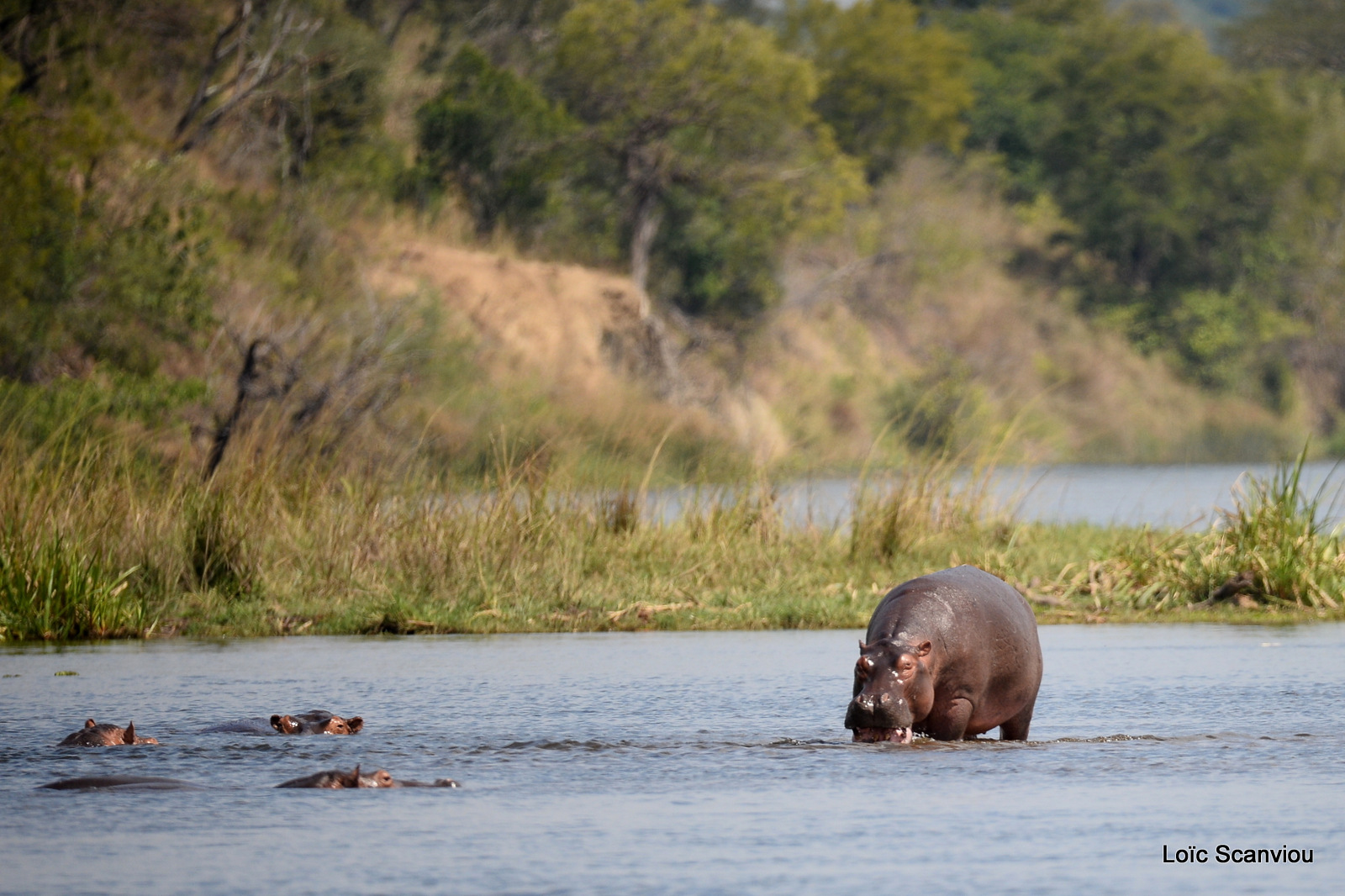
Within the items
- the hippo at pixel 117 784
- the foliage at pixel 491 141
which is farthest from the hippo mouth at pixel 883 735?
the foliage at pixel 491 141

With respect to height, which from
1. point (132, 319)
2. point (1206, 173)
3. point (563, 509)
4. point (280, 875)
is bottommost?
point (280, 875)

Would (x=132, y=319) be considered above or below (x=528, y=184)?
below

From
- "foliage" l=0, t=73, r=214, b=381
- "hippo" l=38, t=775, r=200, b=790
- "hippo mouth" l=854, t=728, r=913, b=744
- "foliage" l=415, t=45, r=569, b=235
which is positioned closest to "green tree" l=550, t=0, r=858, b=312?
"foliage" l=415, t=45, r=569, b=235

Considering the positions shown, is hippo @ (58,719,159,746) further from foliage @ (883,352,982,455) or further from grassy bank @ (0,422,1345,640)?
foliage @ (883,352,982,455)

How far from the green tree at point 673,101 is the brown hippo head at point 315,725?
31949 mm

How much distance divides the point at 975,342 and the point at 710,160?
45.8 feet

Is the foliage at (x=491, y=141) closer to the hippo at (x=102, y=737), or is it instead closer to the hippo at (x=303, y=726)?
the hippo at (x=303, y=726)

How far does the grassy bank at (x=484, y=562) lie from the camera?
38.1 ft

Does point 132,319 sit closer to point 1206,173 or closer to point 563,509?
point 563,509

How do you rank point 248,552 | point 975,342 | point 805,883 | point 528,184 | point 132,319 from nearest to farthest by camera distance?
point 805,883, point 248,552, point 132,319, point 528,184, point 975,342

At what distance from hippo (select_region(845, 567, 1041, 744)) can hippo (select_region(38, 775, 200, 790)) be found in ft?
7.56

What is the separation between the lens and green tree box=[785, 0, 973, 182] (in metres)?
50.6

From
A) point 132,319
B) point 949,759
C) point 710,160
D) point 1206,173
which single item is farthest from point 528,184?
point 949,759

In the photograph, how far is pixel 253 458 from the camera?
13.2 m
